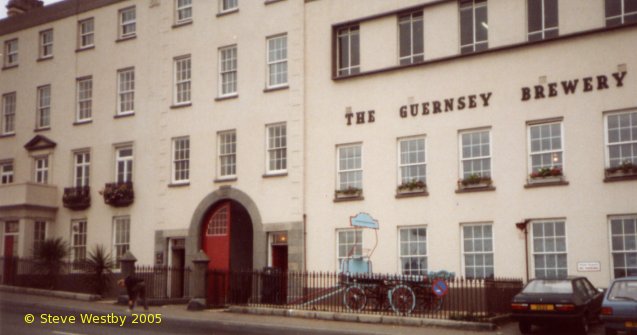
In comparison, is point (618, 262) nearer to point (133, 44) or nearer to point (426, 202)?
point (426, 202)

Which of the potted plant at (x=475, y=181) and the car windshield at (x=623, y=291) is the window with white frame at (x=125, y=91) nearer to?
the potted plant at (x=475, y=181)

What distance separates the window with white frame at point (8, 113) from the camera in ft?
142

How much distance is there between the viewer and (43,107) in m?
41.9

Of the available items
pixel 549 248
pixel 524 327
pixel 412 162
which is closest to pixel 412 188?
pixel 412 162

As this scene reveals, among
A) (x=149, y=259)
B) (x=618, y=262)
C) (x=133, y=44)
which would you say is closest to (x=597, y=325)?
(x=618, y=262)

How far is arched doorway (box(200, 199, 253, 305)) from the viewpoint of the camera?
34312mm

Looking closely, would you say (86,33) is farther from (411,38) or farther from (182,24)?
(411,38)

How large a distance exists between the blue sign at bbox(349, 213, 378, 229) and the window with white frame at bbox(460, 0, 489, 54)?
689cm

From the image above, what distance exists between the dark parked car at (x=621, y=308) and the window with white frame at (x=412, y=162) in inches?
408

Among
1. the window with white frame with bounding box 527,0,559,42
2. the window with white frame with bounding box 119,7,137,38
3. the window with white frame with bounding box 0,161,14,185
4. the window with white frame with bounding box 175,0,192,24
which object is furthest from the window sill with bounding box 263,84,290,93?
the window with white frame with bounding box 0,161,14,185

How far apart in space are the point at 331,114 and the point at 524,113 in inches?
316

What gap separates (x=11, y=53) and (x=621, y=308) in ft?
119

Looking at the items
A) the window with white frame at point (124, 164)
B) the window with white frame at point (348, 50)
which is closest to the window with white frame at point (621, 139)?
the window with white frame at point (348, 50)

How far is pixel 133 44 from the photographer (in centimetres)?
3850
